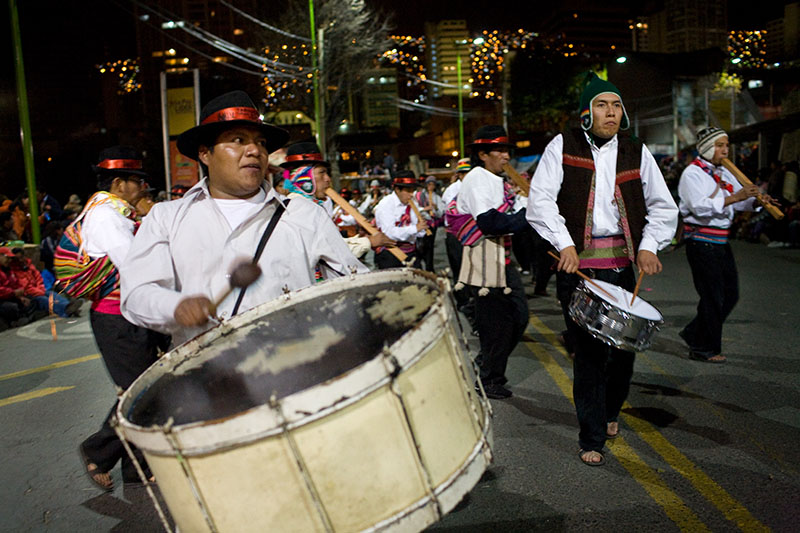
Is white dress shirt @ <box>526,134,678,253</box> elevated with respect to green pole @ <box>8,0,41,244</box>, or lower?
lower

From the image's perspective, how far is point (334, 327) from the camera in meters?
2.50

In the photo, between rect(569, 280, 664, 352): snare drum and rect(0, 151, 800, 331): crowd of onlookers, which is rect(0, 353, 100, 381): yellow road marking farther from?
rect(569, 280, 664, 352): snare drum

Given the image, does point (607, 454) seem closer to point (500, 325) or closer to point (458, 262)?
point (500, 325)

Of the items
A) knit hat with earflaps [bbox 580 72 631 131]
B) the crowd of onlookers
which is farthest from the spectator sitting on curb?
knit hat with earflaps [bbox 580 72 631 131]

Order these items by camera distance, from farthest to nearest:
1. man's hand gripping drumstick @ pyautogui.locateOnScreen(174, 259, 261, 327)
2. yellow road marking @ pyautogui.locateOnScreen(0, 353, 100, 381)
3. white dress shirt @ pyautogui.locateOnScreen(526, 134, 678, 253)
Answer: yellow road marking @ pyautogui.locateOnScreen(0, 353, 100, 381)
white dress shirt @ pyautogui.locateOnScreen(526, 134, 678, 253)
man's hand gripping drumstick @ pyautogui.locateOnScreen(174, 259, 261, 327)

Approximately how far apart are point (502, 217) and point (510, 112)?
5705cm

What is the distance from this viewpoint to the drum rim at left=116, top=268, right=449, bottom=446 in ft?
5.45

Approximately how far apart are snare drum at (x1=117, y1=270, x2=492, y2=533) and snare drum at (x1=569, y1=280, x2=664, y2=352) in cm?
161

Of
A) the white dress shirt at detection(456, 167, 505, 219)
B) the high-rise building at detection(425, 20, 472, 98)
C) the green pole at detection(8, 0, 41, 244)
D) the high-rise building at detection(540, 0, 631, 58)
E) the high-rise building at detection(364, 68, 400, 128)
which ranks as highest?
the high-rise building at detection(540, 0, 631, 58)

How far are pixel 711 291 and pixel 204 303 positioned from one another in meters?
5.39

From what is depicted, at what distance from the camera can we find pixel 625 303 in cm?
368

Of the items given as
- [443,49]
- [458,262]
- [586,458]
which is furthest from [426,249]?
[443,49]

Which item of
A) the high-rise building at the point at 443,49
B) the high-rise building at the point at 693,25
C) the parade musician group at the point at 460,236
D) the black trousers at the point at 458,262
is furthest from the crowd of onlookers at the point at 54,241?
the high-rise building at the point at 443,49

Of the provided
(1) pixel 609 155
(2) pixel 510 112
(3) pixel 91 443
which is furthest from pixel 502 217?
(2) pixel 510 112
